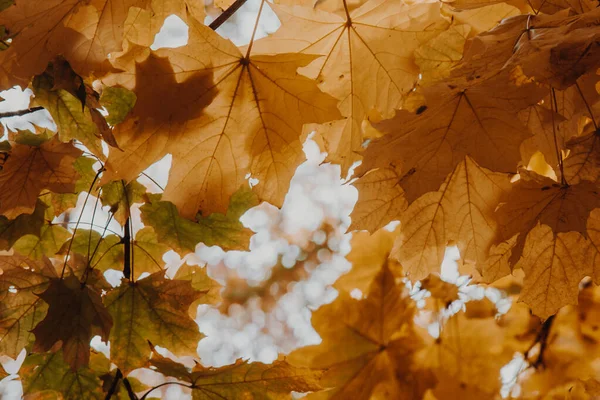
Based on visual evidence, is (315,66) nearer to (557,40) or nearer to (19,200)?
(557,40)

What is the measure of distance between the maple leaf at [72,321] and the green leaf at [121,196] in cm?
28

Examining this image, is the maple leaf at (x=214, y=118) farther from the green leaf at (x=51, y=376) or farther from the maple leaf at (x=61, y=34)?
the green leaf at (x=51, y=376)

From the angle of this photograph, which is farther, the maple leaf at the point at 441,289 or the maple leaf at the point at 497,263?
the maple leaf at the point at 441,289

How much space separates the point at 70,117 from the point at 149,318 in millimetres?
537

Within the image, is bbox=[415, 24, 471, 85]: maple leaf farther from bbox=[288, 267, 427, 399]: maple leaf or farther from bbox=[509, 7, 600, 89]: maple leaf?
bbox=[288, 267, 427, 399]: maple leaf

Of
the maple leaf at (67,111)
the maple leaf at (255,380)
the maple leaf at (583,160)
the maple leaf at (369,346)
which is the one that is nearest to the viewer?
the maple leaf at (583,160)

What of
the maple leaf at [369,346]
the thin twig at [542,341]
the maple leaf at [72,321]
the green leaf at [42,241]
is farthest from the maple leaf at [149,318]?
the thin twig at [542,341]

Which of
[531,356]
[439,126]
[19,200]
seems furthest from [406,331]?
[19,200]

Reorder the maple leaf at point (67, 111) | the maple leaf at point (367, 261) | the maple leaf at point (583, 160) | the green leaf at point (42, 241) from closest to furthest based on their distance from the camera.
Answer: the maple leaf at point (583, 160), the maple leaf at point (67, 111), the green leaf at point (42, 241), the maple leaf at point (367, 261)

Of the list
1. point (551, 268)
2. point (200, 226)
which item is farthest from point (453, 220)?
point (200, 226)

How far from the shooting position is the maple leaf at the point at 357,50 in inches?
48.4

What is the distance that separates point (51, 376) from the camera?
151 centimetres

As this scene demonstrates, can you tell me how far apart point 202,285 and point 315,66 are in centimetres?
75

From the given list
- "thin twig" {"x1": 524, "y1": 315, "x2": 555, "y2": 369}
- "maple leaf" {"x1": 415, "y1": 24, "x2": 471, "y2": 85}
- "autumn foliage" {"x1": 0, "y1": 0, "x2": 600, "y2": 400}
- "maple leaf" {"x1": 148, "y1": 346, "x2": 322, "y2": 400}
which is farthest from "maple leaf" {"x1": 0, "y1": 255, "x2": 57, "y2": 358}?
"thin twig" {"x1": 524, "y1": 315, "x2": 555, "y2": 369}
